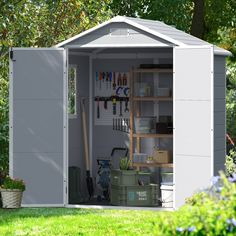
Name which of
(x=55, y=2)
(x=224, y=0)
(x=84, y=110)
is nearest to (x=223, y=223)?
(x=84, y=110)

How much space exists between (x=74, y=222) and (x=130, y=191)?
2197 millimetres

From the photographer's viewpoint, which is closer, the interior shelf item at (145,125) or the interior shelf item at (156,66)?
the interior shelf item at (156,66)

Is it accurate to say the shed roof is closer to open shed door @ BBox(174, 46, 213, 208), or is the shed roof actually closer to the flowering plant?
open shed door @ BBox(174, 46, 213, 208)

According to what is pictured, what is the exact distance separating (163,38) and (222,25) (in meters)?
12.3

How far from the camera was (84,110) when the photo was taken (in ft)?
49.9

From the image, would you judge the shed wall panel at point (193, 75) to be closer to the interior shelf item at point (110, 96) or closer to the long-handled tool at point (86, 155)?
the interior shelf item at point (110, 96)

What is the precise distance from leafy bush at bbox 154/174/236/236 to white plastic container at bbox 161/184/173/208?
771 cm

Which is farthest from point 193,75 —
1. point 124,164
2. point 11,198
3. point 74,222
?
point 11,198

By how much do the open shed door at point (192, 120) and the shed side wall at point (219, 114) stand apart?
0.23 m

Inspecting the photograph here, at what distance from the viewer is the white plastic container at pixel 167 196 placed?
44.7 ft

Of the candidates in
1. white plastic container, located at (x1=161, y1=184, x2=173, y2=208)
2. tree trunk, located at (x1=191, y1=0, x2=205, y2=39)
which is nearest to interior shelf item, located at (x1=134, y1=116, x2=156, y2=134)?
white plastic container, located at (x1=161, y1=184, x2=173, y2=208)

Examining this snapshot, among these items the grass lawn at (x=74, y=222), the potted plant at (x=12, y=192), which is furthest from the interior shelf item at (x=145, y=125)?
the potted plant at (x=12, y=192)

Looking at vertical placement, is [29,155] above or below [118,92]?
below

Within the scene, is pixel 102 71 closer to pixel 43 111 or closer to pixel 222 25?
pixel 43 111
